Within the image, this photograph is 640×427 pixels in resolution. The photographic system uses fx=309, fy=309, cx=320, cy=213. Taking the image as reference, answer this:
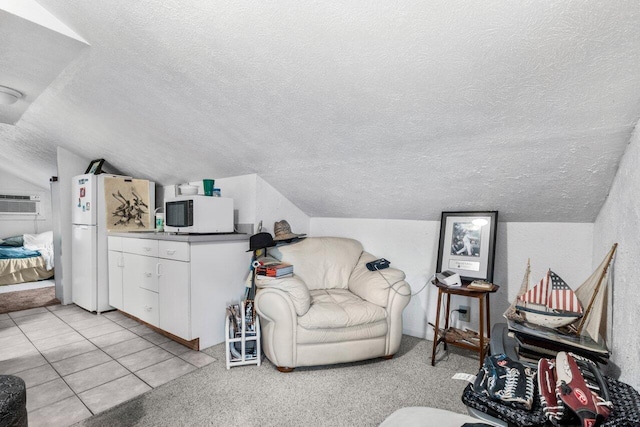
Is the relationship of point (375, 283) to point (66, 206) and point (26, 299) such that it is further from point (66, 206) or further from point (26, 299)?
point (26, 299)

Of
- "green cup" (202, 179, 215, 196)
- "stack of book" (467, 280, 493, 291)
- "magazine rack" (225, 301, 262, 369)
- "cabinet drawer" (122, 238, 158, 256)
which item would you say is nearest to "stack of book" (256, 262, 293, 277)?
"magazine rack" (225, 301, 262, 369)

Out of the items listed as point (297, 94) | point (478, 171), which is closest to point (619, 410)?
point (478, 171)

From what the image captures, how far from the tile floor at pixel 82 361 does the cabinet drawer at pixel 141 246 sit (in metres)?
0.78

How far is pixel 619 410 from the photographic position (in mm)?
914

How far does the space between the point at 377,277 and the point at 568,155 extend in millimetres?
1480

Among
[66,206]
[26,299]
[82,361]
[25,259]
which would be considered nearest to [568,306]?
[82,361]

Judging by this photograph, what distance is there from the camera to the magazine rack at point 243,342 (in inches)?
91.0

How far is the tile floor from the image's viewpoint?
1893 mm

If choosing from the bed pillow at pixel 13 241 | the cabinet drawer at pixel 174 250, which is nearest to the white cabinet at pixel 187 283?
the cabinet drawer at pixel 174 250

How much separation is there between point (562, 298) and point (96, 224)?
14.2ft

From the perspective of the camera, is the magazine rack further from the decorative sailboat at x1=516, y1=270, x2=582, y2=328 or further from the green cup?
the decorative sailboat at x1=516, y1=270, x2=582, y2=328

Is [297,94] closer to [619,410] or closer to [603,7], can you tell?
[603,7]

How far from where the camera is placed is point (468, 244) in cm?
239

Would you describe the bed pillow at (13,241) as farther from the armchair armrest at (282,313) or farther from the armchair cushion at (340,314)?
the armchair cushion at (340,314)
